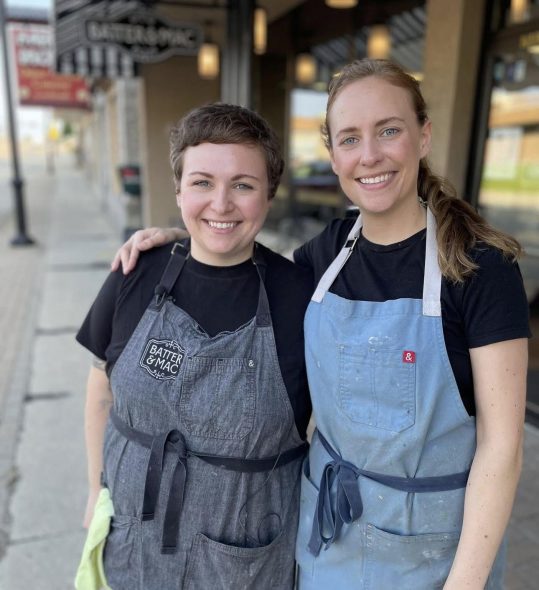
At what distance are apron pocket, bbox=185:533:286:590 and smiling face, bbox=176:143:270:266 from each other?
2.48 feet

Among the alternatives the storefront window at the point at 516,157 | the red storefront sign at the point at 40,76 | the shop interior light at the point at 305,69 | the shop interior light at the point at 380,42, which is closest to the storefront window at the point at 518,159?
the storefront window at the point at 516,157

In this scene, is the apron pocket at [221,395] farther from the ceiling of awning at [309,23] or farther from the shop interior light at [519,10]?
the ceiling of awning at [309,23]

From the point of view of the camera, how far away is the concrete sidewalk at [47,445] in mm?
2521

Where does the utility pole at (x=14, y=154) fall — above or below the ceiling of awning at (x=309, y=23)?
below

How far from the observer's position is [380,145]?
1298 millimetres

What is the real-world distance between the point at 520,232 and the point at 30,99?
12.1 metres

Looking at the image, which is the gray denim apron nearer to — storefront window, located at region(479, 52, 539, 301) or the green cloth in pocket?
the green cloth in pocket

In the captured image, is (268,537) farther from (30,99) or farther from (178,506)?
(30,99)

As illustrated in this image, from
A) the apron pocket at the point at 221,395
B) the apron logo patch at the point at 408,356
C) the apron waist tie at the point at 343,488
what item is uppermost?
the apron logo patch at the point at 408,356

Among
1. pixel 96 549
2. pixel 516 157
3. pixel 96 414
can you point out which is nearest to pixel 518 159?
pixel 516 157

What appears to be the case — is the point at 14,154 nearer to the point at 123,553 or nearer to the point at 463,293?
the point at 123,553

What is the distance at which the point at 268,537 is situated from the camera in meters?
1.45

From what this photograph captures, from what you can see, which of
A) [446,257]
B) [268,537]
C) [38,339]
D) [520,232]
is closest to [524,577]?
[268,537]

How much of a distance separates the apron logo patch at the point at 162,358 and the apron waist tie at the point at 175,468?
0.49ft
